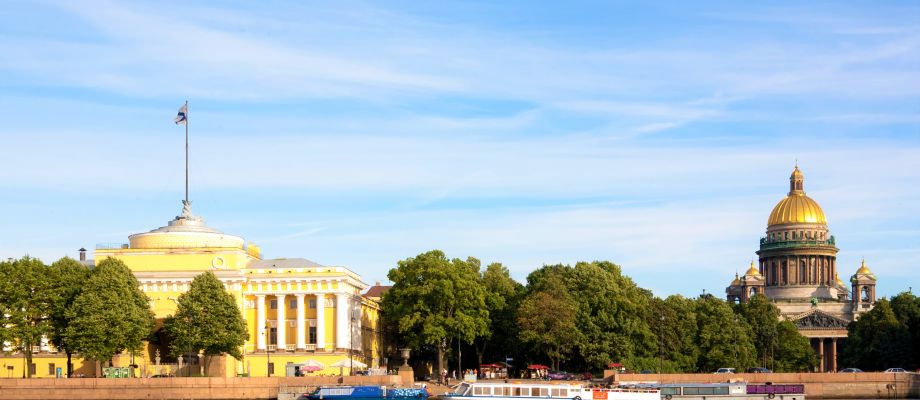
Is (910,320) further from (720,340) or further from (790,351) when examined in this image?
(720,340)

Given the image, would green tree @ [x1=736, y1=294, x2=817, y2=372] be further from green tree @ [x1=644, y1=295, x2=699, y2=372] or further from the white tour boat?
the white tour boat

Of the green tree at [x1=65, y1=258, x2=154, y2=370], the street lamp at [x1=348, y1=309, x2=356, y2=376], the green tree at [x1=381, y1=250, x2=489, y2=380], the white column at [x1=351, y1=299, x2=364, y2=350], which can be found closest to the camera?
the green tree at [x1=65, y1=258, x2=154, y2=370]

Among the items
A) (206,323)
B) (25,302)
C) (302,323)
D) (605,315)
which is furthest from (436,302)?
(25,302)

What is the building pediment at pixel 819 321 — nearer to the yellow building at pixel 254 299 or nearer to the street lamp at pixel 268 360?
the yellow building at pixel 254 299

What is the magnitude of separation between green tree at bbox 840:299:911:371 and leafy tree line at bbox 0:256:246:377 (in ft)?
219

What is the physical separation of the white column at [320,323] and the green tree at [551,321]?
15596 mm

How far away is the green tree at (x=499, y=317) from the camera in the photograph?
116m

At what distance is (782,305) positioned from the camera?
198 m

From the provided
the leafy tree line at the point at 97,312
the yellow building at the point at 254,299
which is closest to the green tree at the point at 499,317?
the yellow building at the point at 254,299

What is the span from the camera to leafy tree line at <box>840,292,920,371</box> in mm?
132500

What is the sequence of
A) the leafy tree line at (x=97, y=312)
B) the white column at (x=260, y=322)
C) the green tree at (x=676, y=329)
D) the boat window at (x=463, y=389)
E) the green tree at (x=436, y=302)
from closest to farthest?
the boat window at (x=463, y=389) → the leafy tree line at (x=97, y=312) → the white column at (x=260, y=322) → the green tree at (x=436, y=302) → the green tree at (x=676, y=329)

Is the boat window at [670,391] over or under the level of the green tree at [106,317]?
under

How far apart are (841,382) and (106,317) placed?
169 feet

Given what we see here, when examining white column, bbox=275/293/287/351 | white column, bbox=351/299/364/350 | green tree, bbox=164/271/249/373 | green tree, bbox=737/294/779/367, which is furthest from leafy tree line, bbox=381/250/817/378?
green tree, bbox=164/271/249/373
